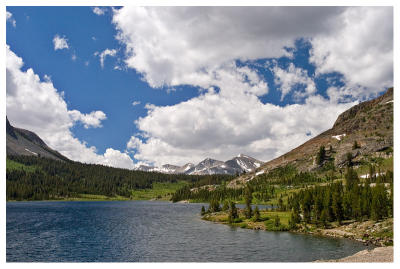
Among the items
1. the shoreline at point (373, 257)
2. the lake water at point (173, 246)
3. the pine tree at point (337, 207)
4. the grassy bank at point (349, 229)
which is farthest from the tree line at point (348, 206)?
the shoreline at point (373, 257)

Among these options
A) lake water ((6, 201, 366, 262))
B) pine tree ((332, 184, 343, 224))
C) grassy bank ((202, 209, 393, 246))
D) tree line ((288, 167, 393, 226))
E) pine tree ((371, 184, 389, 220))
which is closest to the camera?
lake water ((6, 201, 366, 262))

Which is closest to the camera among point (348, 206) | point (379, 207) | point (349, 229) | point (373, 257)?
point (373, 257)

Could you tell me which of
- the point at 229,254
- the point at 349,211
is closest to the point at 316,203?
the point at 349,211

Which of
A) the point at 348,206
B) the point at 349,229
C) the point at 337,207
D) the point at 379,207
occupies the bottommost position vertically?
the point at 349,229

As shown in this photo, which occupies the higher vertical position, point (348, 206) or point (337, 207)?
point (348, 206)

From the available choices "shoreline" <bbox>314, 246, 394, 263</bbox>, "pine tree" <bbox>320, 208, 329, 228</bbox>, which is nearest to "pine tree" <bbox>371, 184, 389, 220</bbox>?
"pine tree" <bbox>320, 208, 329, 228</bbox>

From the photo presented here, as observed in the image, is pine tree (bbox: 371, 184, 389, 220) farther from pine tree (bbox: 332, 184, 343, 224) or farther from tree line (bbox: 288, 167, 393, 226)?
pine tree (bbox: 332, 184, 343, 224)

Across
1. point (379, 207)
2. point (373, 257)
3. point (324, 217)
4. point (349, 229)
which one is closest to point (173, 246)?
point (373, 257)

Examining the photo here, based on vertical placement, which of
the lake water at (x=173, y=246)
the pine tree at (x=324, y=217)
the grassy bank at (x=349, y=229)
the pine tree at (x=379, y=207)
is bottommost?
the lake water at (x=173, y=246)

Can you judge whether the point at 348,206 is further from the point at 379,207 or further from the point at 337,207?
the point at 379,207

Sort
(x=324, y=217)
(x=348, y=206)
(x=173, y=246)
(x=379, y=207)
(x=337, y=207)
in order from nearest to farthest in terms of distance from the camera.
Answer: (x=173, y=246) → (x=379, y=207) → (x=324, y=217) → (x=337, y=207) → (x=348, y=206)

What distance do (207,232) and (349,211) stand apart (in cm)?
5605

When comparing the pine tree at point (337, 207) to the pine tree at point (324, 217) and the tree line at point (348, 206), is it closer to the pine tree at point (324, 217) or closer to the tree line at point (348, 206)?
the tree line at point (348, 206)
